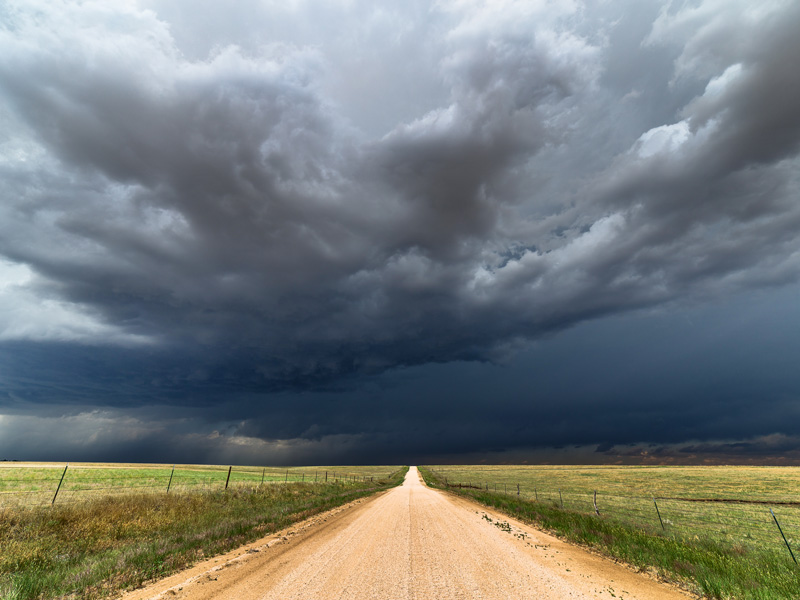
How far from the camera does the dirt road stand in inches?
325

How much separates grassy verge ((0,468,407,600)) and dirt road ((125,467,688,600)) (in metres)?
1.18

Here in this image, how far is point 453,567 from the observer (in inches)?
410

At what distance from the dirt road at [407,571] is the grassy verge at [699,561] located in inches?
34.4

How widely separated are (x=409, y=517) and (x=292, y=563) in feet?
39.3

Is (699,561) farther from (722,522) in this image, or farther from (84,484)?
(84,484)

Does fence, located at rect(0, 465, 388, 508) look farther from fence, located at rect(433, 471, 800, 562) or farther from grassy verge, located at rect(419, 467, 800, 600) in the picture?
fence, located at rect(433, 471, 800, 562)

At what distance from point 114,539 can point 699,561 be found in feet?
64.8

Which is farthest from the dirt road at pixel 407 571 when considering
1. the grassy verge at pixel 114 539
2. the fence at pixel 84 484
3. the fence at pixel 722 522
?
the fence at pixel 84 484

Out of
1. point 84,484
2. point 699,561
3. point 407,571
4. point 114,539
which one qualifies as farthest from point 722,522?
point 84,484

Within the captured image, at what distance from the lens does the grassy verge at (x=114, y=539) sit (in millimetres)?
8789

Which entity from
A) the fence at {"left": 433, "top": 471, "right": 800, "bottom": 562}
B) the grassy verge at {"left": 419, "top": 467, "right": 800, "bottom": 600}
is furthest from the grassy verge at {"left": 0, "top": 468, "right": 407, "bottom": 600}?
the fence at {"left": 433, "top": 471, "right": 800, "bottom": 562}

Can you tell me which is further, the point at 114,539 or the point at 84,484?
the point at 84,484

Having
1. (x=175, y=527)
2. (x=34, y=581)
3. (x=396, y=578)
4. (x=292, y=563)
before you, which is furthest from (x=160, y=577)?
(x=175, y=527)

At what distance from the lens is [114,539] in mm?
13422
